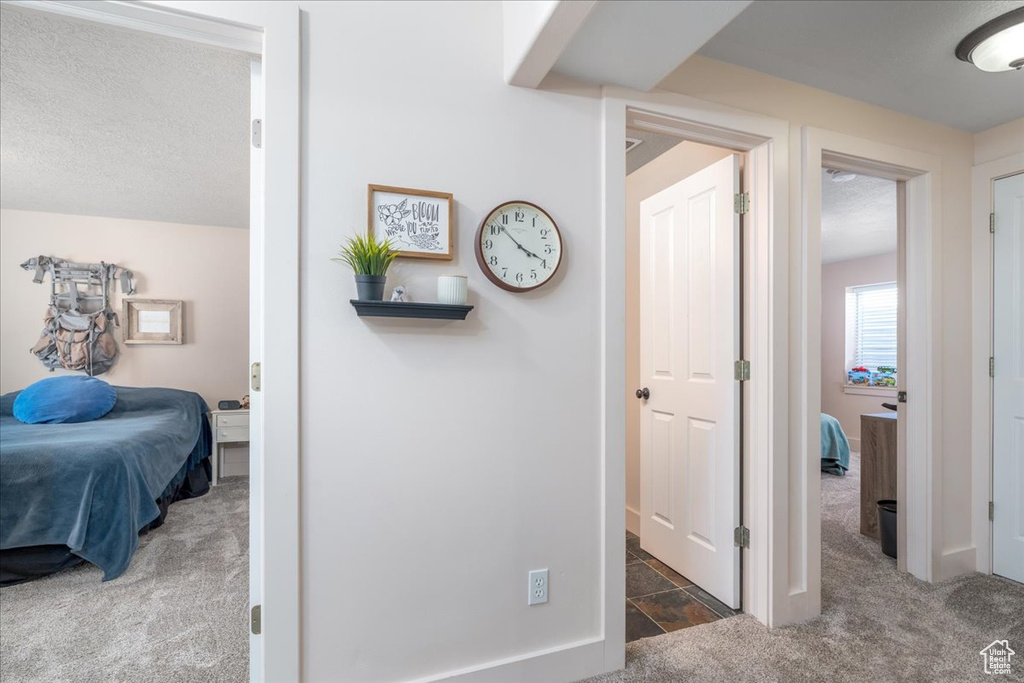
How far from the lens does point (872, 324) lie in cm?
598

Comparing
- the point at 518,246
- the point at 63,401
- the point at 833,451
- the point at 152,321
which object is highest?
the point at 518,246

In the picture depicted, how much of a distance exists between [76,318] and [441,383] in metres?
4.51

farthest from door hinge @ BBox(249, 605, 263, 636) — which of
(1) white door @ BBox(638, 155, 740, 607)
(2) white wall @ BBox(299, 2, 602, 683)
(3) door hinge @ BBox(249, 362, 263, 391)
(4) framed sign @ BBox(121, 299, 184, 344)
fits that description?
(4) framed sign @ BBox(121, 299, 184, 344)

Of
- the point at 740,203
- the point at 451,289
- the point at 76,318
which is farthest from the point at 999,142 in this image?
the point at 76,318

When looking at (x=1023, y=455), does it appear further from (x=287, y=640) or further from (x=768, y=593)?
(x=287, y=640)

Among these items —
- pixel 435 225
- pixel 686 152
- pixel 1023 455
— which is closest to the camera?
pixel 435 225

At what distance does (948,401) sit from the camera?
2.53 meters

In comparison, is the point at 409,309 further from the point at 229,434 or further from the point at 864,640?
the point at 229,434

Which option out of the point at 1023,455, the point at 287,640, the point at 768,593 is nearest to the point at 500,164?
the point at 287,640

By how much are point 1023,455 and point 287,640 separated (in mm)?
3384

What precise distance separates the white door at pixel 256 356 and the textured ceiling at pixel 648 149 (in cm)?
191

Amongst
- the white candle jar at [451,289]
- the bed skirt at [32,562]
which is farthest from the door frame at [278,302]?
the bed skirt at [32,562]

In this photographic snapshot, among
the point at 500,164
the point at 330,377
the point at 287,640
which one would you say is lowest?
the point at 287,640

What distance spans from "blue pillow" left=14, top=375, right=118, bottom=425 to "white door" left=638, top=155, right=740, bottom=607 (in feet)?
13.4
